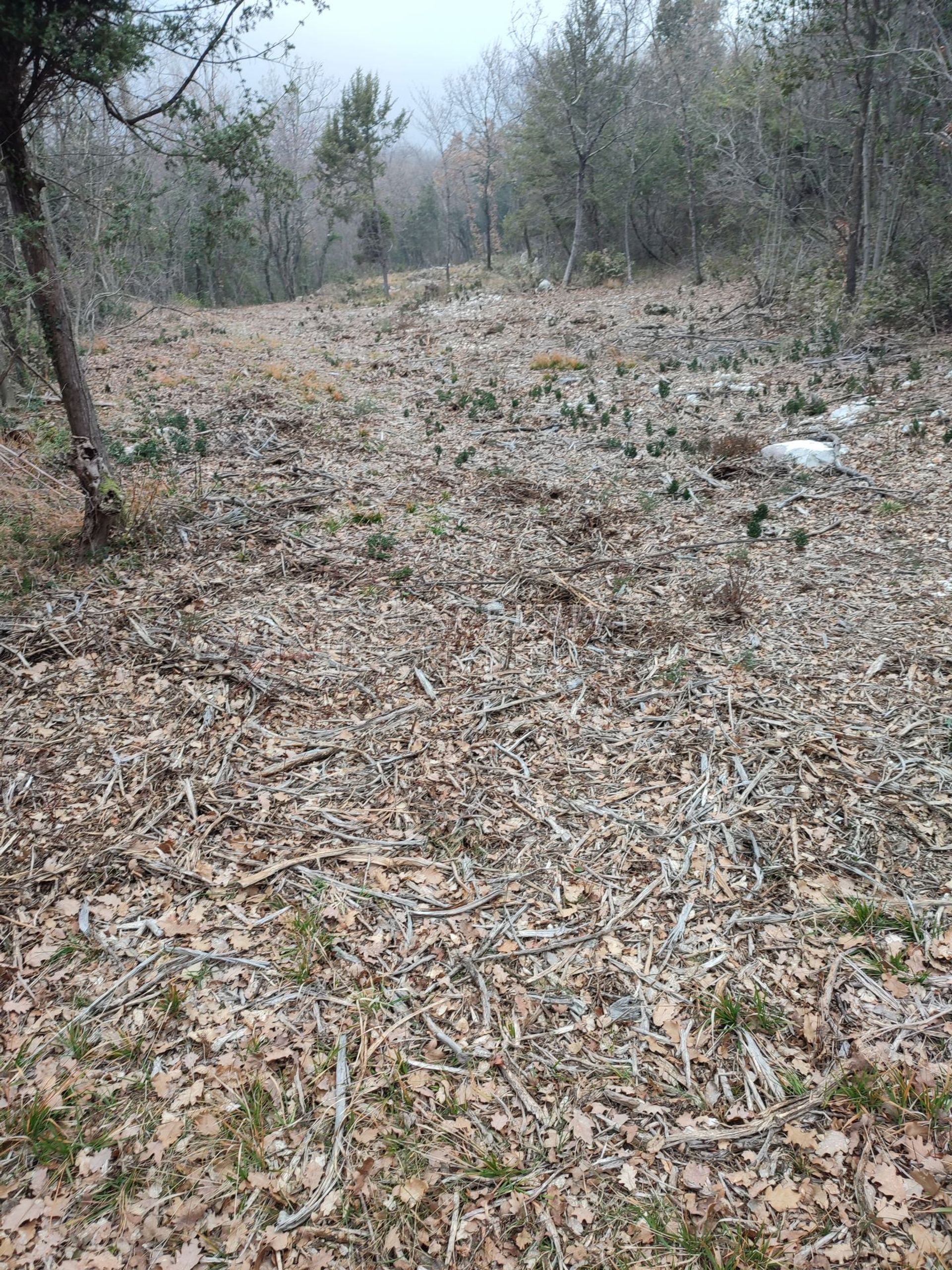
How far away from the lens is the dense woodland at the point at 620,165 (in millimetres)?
7156

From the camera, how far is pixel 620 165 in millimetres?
21109

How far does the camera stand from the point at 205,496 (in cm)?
679

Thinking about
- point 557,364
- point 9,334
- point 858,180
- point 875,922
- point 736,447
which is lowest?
point 875,922

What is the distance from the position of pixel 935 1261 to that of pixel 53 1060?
283 cm

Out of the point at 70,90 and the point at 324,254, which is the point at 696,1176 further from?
the point at 324,254

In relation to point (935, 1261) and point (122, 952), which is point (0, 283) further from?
point (935, 1261)

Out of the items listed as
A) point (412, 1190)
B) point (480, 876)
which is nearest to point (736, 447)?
point (480, 876)

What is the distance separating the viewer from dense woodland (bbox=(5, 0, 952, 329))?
7.16 meters

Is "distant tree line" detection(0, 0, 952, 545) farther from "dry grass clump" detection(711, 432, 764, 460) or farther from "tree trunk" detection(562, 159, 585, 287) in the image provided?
"dry grass clump" detection(711, 432, 764, 460)

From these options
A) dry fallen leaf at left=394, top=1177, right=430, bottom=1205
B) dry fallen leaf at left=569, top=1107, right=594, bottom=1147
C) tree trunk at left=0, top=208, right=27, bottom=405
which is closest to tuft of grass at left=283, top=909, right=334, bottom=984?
dry fallen leaf at left=394, top=1177, right=430, bottom=1205

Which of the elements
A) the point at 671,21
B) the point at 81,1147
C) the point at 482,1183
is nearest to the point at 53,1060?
the point at 81,1147

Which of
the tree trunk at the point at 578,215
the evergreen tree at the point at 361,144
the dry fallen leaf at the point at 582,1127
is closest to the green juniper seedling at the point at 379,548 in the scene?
the dry fallen leaf at the point at 582,1127

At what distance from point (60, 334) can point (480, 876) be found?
4.96 metres

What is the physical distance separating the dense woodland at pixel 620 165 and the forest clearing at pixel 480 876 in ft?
10.2
